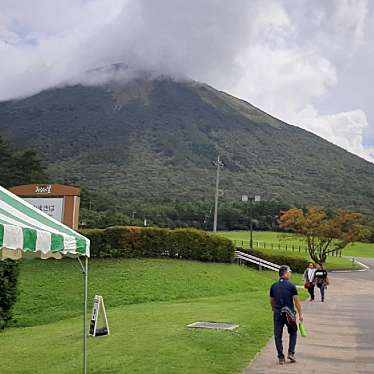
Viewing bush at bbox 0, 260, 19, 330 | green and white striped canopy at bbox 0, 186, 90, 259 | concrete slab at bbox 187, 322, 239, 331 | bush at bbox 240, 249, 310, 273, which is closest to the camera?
green and white striped canopy at bbox 0, 186, 90, 259

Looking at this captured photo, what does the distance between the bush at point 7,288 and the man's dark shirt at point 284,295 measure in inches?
340

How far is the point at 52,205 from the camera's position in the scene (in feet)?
81.9

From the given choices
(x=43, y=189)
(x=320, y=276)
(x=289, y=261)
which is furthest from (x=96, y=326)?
(x=289, y=261)

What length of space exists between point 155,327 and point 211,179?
265ft

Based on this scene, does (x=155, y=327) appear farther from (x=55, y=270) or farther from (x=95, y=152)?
(x=95, y=152)

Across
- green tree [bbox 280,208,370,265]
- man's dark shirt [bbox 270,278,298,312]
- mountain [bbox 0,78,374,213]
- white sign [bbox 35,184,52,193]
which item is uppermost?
mountain [bbox 0,78,374,213]

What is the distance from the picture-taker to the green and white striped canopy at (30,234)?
6047 mm

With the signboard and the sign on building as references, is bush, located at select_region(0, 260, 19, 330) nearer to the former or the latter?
the signboard

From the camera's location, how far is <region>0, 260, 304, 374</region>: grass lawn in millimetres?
8922

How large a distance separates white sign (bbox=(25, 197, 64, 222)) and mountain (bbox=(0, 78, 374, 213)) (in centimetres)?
4305

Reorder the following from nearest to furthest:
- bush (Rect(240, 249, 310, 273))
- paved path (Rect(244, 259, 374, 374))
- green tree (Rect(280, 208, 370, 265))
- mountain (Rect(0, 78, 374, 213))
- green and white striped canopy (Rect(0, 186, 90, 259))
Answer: green and white striped canopy (Rect(0, 186, 90, 259))
paved path (Rect(244, 259, 374, 374))
bush (Rect(240, 249, 310, 273))
green tree (Rect(280, 208, 370, 265))
mountain (Rect(0, 78, 374, 213))

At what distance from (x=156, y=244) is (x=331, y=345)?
15.7 m

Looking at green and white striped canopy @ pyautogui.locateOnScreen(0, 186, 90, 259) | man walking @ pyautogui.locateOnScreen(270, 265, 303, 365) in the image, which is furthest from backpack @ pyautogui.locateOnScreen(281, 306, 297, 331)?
green and white striped canopy @ pyautogui.locateOnScreen(0, 186, 90, 259)

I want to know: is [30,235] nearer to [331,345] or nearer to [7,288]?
[331,345]
